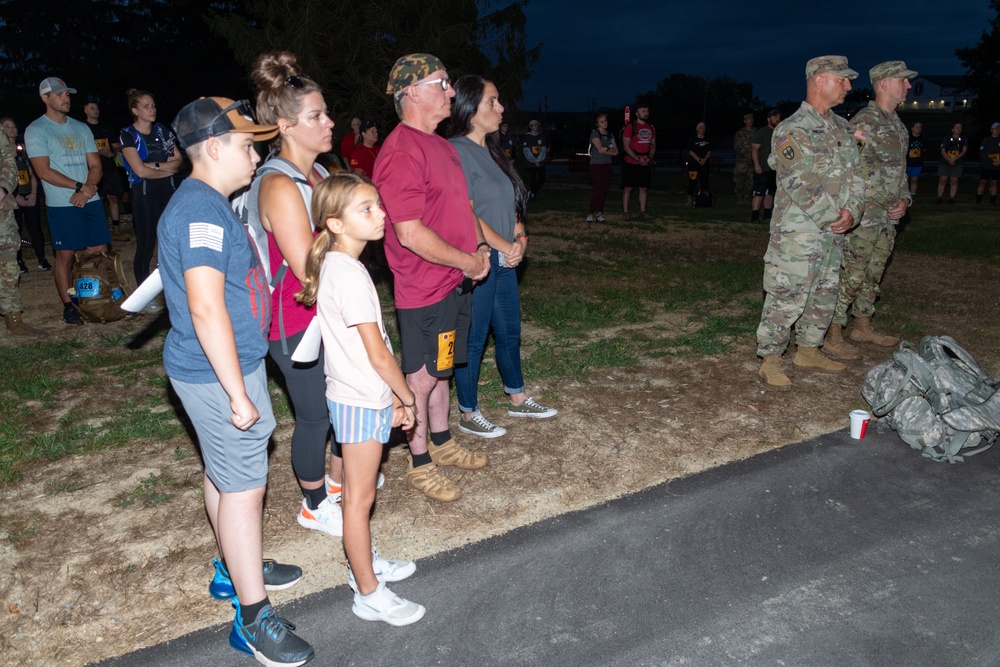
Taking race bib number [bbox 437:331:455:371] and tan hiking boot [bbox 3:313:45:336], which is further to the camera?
tan hiking boot [bbox 3:313:45:336]

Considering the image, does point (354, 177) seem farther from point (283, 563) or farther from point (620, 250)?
point (620, 250)

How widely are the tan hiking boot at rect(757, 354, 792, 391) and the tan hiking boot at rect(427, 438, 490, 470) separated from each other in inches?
98.3

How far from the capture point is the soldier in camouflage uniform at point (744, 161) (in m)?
16.6

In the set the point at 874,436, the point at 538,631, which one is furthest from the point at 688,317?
the point at 538,631

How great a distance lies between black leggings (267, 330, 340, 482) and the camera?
3154mm

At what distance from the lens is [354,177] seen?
2744 mm

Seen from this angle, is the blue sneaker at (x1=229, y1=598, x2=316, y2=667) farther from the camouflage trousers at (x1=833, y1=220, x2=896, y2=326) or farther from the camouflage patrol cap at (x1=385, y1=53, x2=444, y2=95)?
the camouflage trousers at (x1=833, y1=220, x2=896, y2=326)

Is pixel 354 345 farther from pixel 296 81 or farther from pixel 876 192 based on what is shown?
pixel 876 192

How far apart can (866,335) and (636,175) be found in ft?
27.6

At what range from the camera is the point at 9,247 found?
667cm

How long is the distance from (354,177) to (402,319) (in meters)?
1.11

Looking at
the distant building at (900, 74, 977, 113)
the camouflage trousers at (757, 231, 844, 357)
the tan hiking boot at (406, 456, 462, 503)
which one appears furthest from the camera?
the distant building at (900, 74, 977, 113)

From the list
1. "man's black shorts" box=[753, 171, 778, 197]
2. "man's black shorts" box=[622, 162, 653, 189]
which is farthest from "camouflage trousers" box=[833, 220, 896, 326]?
"man's black shorts" box=[622, 162, 653, 189]

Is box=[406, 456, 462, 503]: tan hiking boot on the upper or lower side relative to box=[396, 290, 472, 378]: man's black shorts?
lower
